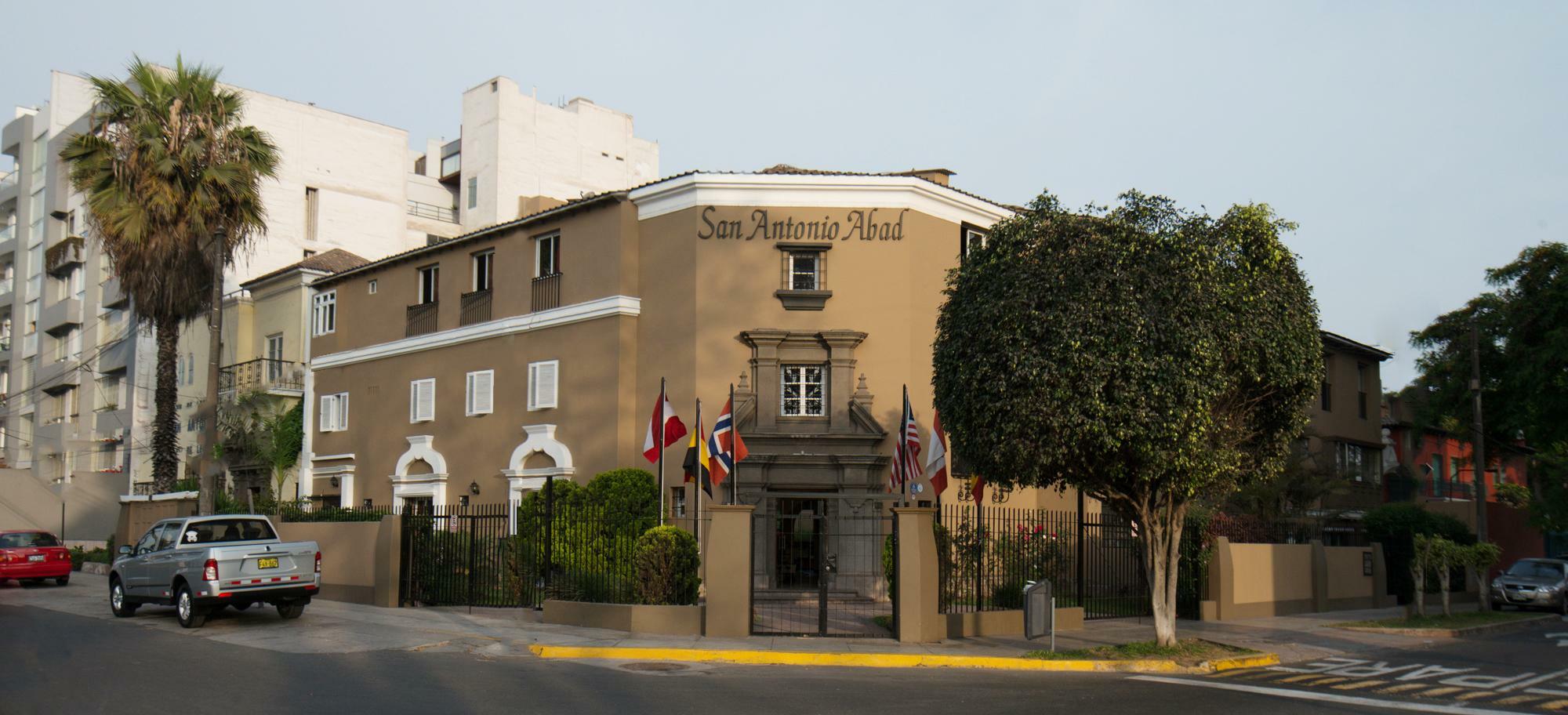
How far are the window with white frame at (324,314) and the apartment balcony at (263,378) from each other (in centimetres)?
188

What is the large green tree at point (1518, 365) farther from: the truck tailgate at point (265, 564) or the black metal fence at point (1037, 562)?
the truck tailgate at point (265, 564)

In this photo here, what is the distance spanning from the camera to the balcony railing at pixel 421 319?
109ft

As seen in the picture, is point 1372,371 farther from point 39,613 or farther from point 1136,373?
point 39,613

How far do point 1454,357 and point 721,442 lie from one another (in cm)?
2934

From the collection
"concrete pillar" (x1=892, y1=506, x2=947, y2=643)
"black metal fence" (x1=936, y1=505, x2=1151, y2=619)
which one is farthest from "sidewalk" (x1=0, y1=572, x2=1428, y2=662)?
"black metal fence" (x1=936, y1=505, x2=1151, y2=619)

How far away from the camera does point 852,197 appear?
2752 cm

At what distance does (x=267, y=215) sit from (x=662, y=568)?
30.8 m

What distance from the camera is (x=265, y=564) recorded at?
18766 mm

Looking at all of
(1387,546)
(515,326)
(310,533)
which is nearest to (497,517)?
(310,533)

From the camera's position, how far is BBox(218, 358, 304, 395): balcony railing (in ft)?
127

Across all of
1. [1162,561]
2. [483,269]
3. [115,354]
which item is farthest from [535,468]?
[115,354]

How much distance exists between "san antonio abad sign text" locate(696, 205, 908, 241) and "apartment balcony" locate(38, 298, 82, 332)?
35.4m

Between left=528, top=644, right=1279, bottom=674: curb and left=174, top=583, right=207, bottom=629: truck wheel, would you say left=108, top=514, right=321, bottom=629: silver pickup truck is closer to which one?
left=174, top=583, right=207, bottom=629: truck wheel

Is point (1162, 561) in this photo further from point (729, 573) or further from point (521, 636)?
point (521, 636)
